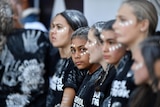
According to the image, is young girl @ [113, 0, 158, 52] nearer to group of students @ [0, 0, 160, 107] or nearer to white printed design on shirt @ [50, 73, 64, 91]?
group of students @ [0, 0, 160, 107]

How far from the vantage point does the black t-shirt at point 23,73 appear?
3.94 m

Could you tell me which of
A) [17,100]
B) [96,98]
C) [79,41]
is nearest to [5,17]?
[17,100]

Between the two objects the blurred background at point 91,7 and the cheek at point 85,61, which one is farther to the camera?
the blurred background at point 91,7

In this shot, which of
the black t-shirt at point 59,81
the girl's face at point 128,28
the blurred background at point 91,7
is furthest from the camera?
the blurred background at point 91,7

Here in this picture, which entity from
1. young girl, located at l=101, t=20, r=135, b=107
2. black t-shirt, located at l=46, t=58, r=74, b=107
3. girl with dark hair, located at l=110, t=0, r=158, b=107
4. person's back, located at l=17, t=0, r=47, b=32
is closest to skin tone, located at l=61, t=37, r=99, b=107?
black t-shirt, located at l=46, t=58, r=74, b=107

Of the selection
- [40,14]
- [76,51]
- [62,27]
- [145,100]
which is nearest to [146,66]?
[145,100]

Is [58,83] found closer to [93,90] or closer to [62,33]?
[62,33]

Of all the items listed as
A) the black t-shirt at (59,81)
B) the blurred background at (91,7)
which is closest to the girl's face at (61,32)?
the black t-shirt at (59,81)

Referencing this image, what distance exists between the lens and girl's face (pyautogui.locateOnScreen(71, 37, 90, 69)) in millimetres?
3061

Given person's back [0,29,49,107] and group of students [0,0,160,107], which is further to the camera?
person's back [0,29,49,107]

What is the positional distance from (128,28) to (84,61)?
722 mm

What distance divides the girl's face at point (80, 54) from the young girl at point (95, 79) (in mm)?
97

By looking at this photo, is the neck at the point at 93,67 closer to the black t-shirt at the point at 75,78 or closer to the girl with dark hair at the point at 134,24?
the black t-shirt at the point at 75,78

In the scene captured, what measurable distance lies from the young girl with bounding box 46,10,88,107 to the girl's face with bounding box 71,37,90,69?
0.15 metres
